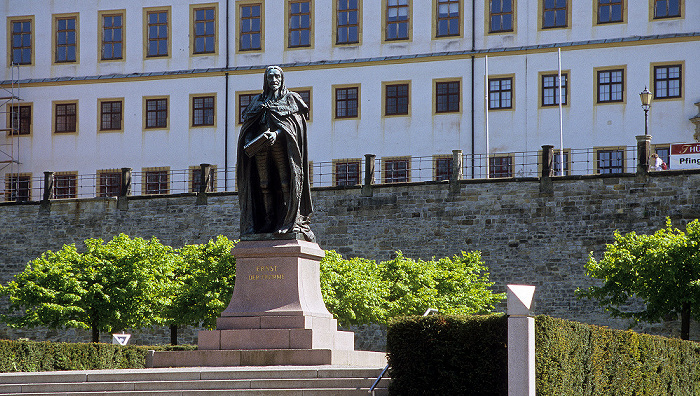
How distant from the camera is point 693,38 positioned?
39781 mm

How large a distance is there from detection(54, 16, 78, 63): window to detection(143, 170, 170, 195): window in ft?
18.3

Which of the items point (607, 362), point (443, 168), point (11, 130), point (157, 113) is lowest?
point (607, 362)

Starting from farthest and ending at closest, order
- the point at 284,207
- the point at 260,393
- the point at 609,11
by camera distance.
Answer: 1. the point at 609,11
2. the point at 284,207
3. the point at 260,393

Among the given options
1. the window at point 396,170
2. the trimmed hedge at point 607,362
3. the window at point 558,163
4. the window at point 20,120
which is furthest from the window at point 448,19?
the trimmed hedge at point 607,362

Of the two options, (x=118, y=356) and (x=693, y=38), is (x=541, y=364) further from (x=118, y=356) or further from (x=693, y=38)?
(x=693, y=38)

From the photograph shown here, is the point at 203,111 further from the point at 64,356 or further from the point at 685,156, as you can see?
the point at 64,356

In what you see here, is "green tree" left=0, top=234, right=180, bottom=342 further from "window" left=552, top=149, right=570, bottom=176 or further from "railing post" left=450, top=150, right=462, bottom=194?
"window" left=552, top=149, right=570, bottom=176

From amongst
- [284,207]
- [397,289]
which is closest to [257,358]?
[284,207]

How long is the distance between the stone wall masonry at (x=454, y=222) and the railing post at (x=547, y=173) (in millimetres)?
143

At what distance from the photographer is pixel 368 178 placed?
38219 mm

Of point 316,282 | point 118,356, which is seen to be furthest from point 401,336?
point 118,356

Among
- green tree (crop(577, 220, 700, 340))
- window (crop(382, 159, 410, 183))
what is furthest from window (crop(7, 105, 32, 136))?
green tree (crop(577, 220, 700, 340))

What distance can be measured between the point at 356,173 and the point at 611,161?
8.83 m

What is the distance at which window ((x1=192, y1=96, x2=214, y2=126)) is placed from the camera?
44.8 metres
